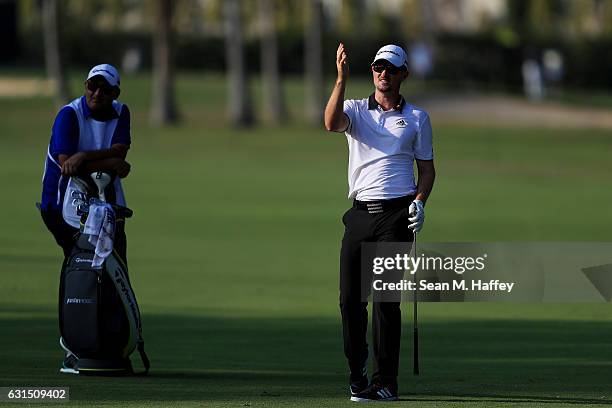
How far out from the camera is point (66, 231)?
452 inches

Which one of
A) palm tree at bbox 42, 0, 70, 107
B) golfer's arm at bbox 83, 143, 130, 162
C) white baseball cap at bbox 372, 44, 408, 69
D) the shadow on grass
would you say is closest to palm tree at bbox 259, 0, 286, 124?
palm tree at bbox 42, 0, 70, 107

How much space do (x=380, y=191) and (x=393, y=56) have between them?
2.71ft

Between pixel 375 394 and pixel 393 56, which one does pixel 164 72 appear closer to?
pixel 393 56

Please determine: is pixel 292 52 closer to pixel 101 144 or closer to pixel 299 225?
pixel 299 225

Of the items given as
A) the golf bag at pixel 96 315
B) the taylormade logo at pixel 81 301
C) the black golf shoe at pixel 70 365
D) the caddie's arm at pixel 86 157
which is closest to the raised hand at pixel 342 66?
the caddie's arm at pixel 86 157

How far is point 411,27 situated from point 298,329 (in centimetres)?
8279

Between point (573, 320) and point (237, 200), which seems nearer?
point (573, 320)

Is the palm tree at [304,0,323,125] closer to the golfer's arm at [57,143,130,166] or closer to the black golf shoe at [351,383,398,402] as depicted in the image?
the golfer's arm at [57,143,130,166]

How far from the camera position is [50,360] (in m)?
11.9

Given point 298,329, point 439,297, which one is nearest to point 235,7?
point 298,329

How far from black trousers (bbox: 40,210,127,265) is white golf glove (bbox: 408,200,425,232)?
85.7 inches

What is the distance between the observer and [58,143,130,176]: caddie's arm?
1104 centimetres

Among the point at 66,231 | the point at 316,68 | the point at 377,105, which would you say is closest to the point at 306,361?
the point at 66,231

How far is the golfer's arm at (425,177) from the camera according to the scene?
10.4 metres
